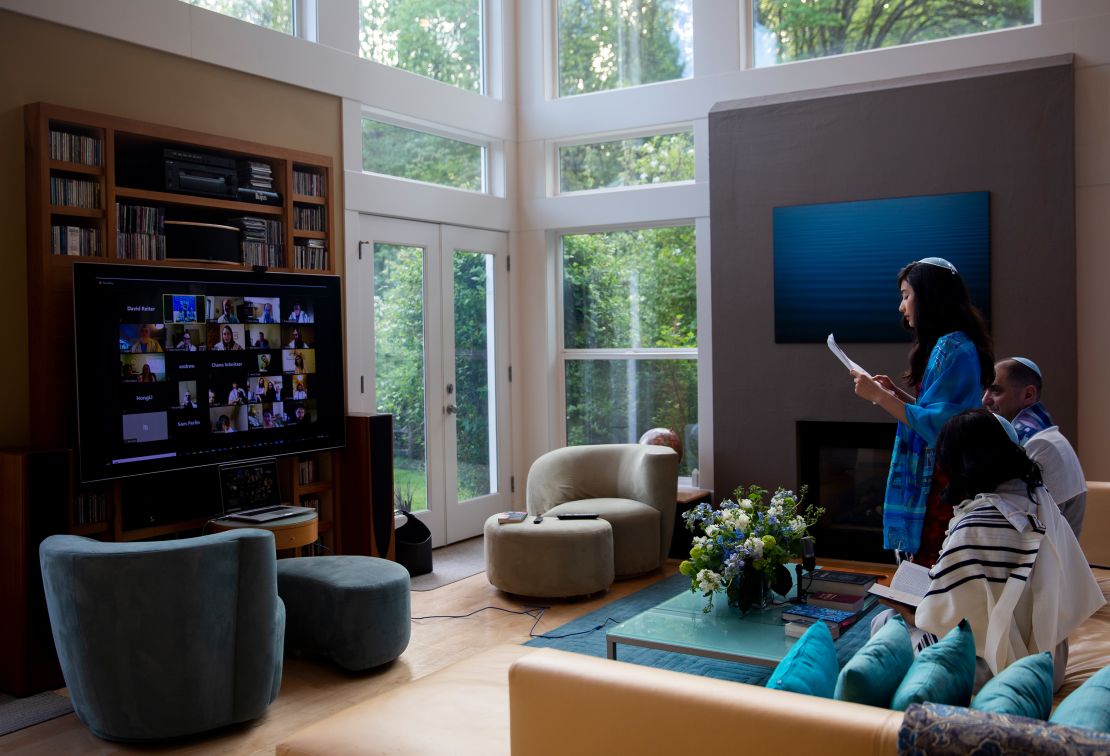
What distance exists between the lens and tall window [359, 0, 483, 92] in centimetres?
616

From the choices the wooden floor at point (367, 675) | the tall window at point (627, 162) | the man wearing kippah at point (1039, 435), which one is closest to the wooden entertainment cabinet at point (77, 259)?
the wooden floor at point (367, 675)

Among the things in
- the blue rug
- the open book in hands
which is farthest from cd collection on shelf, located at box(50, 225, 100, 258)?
the open book in hands

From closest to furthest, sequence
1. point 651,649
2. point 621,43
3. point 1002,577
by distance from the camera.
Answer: point 1002,577 → point 651,649 → point 621,43

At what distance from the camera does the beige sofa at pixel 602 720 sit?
66.0 inches

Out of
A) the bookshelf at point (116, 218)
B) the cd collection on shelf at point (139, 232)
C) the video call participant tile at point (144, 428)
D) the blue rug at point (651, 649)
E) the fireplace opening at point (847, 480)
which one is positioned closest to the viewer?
the blue rug at point (651, 649)

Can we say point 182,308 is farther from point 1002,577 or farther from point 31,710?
point 1002,577

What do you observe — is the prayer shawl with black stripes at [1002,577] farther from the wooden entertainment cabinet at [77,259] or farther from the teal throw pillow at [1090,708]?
the wooden entertainment cabinet at [77,259]

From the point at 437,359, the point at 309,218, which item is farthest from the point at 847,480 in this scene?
the point at 309,218

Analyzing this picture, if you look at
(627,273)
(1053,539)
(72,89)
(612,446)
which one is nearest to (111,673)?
(72,89)

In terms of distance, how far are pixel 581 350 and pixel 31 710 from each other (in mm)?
4328

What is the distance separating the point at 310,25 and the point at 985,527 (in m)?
4.61

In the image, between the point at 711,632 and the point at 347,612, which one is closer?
the point at 711,632

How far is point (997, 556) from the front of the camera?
8.86ft

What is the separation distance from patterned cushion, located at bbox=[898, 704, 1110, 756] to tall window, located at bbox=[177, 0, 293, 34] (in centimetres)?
482
